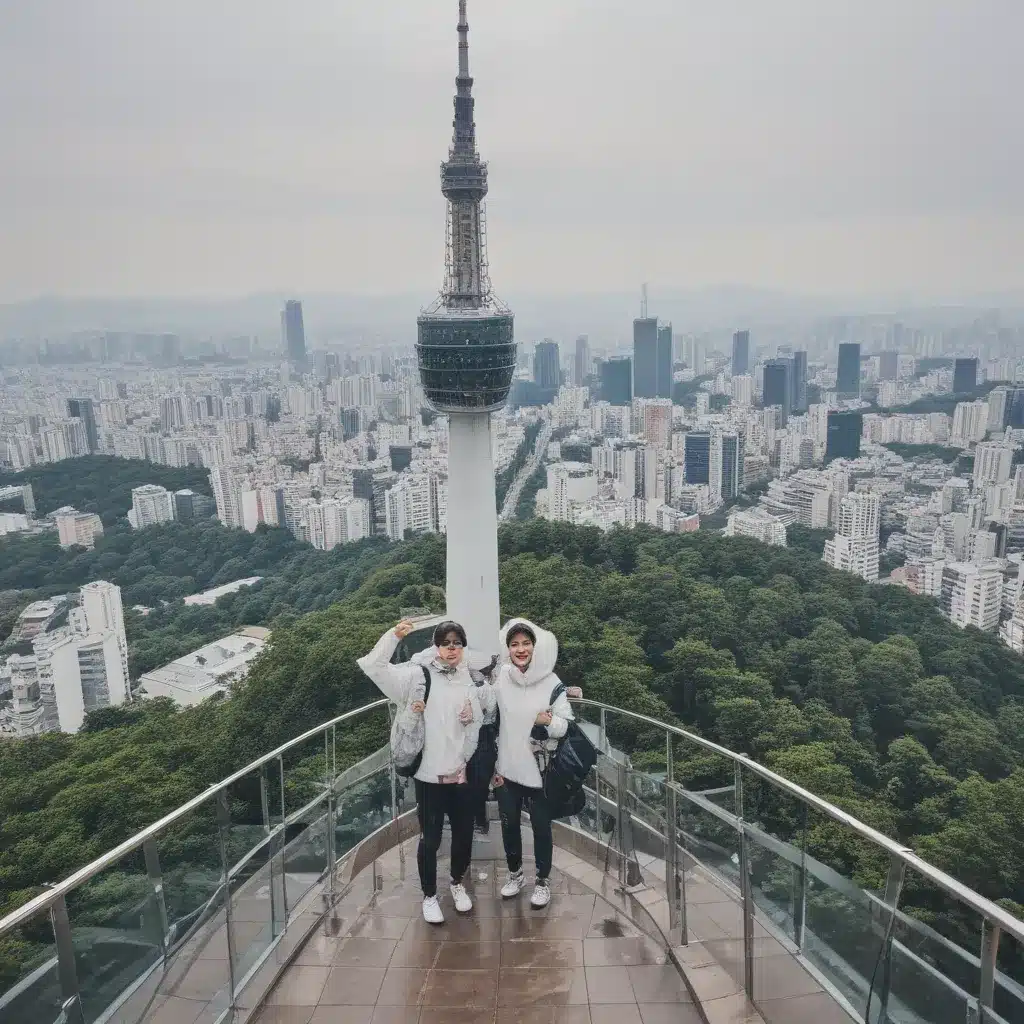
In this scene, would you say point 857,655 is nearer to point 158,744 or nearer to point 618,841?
point 158,744

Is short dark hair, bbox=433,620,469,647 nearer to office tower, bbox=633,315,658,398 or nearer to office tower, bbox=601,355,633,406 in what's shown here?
office tower, bbox=601,355,633,406

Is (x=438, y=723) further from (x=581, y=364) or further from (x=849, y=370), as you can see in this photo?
(x=581, y=364)

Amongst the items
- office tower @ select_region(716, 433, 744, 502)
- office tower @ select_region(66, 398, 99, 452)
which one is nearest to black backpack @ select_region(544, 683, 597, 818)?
office tower @ select_region(716, 433, 744, 502)

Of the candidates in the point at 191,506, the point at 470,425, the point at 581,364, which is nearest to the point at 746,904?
the point at 470,425

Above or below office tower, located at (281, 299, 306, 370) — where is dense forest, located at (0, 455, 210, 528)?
below

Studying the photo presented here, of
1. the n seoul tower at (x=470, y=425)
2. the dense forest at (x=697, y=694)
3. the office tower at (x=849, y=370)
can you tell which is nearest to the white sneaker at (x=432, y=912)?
the dense forest at (x=697, y=694)

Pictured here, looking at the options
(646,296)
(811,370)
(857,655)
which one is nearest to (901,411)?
(811,370)
